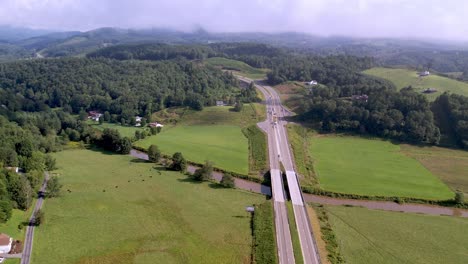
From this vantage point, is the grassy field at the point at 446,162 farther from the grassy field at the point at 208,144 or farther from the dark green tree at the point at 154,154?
the dark green tree at the point at 154,154

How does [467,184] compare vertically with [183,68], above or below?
below

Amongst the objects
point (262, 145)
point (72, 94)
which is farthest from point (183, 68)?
point (262, 145)

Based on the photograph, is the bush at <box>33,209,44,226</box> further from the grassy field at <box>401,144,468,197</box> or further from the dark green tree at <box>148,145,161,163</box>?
the grassy field at <box>401,144,468,197</box>

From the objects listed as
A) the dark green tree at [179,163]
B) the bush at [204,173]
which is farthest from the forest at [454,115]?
the dark green tree at [179,163]

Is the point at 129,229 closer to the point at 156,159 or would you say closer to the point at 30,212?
the point at 30,212

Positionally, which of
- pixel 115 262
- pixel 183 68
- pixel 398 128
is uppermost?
pixel 183 68

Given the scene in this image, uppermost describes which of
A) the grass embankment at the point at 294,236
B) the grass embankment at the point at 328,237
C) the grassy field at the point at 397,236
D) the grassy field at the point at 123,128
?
the grassy field at the point at 123,128

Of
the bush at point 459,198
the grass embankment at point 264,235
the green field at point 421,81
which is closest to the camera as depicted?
the grass embankment at point 264,235

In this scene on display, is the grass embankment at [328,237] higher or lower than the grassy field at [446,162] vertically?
lower

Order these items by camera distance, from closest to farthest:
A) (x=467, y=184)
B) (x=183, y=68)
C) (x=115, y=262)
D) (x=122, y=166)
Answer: (x=115, y=262)
(x=467, y=184)
(x=122, y=166)
(x=183, y=68)
